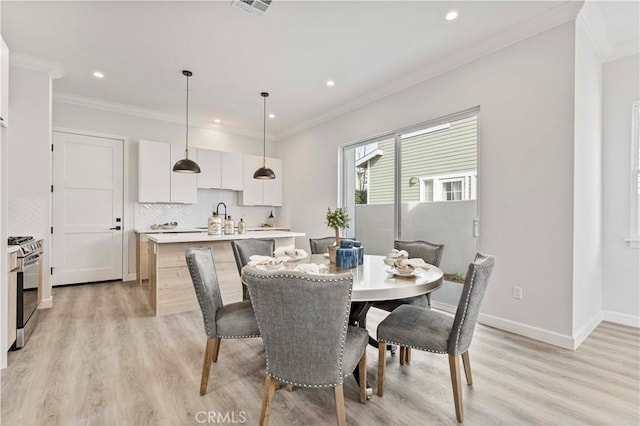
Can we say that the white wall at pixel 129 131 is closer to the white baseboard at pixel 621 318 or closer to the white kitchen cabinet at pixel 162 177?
the white kitchen cabinet at pixel 162 177

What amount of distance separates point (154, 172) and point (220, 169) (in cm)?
116

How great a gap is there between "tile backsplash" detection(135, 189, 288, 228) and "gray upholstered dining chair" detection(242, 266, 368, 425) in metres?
4.82

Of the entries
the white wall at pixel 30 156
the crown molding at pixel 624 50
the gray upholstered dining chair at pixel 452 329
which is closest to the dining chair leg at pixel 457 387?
the gray upholstered dining chair at pixel 452 329

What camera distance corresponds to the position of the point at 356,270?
221 cm

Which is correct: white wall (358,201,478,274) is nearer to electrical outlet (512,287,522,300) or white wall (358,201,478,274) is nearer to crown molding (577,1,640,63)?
electrical outlet (512,287,522,300)

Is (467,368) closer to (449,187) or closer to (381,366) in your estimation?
(381,366)

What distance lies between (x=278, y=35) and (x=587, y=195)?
3441 mm

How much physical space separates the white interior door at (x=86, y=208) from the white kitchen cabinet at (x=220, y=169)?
4.35 feet

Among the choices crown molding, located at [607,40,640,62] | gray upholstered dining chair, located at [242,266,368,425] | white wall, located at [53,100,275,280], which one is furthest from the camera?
white wall, located at [53,100,275,280]

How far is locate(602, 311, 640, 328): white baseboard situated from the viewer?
3182mm

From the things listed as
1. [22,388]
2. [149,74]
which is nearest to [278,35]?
[149,74]

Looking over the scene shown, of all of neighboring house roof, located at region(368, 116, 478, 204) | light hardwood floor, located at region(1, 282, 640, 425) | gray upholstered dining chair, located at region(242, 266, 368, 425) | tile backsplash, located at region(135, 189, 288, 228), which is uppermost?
neighboring house roof, located at region(368, 116, 478, 204)

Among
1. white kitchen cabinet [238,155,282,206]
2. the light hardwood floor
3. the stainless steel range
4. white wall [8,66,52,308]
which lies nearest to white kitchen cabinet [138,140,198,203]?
white kitchen cabinet [238,155,282,206]

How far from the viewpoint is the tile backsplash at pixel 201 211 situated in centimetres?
541
